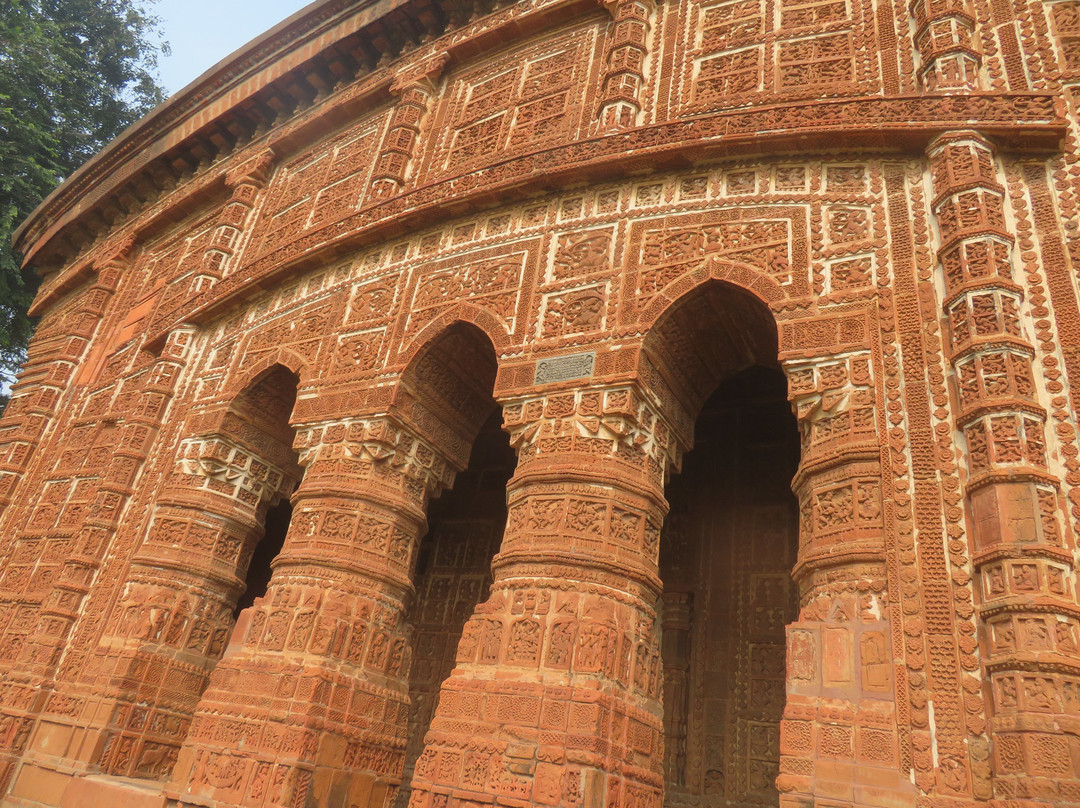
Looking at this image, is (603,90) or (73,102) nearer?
(603,90)

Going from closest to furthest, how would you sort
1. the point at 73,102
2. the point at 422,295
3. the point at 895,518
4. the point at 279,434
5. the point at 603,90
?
1. the point at 895,518
2. the point at 422,295
3. the point at 603,90
4. the point at 279,434
5. the point at 73,102

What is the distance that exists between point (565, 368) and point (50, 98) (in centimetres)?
1680

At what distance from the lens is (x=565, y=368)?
546 centimetres

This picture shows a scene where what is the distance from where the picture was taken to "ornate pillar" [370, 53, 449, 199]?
8242 millimetres

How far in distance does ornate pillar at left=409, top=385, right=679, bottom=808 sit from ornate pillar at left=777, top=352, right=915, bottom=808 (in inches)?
38.5

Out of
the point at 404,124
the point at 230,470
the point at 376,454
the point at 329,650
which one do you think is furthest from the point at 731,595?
the point at 404,124

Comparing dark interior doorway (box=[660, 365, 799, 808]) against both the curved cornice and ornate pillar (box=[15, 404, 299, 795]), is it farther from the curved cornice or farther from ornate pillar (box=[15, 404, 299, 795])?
the curved cornice

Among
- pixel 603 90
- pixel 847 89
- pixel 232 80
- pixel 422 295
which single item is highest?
pixel 232 80

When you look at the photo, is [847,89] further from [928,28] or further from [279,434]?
[279,434]

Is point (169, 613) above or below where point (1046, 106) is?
below

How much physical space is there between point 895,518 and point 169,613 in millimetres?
6362

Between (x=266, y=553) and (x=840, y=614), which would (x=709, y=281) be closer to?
(x=840, y=614)

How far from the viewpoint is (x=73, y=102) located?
1709 centimetres

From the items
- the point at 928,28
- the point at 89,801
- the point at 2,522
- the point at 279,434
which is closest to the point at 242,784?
the point at 89,801
